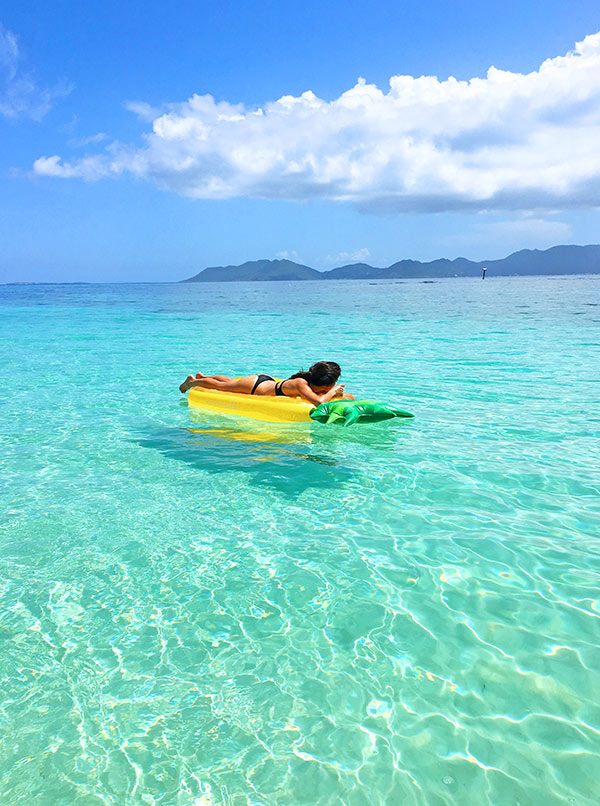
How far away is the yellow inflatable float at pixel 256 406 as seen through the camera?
7.16 m

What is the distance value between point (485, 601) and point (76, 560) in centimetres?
275

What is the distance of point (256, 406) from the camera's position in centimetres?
748

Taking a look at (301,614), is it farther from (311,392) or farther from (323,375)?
(323,375)

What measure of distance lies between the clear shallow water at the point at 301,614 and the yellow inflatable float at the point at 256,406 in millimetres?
256

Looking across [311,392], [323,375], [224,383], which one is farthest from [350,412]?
[224,383]

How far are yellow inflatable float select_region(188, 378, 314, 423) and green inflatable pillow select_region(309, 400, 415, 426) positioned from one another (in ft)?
0.97

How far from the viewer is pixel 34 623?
128 inches

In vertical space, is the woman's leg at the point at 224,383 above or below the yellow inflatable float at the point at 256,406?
above

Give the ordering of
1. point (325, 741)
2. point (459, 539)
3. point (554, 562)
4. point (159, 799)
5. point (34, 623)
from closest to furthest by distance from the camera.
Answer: point (159, 799) → point (325, 741) → point (34, 623) → point (554, 562) → point (459, 539)

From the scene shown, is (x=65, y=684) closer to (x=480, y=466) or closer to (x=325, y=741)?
(x=325, y=741)

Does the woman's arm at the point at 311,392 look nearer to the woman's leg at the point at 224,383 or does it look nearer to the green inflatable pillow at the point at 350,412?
the green inflatable pillow at the point at 350,412

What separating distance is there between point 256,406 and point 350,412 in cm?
151

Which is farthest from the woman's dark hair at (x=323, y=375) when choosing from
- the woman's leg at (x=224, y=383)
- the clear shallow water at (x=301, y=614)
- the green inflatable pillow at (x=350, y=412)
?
the woman's leg at (x=224, y=383)

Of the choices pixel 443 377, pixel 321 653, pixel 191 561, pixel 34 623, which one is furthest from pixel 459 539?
pixel 443 377
